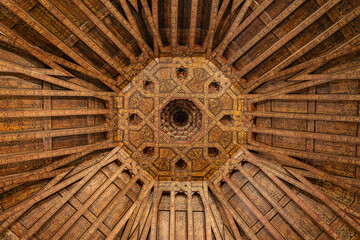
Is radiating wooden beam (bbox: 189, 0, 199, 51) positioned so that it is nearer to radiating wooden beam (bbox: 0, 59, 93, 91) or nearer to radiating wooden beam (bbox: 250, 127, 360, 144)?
radiating wooden beam (bbox: 250, 127, 360, 144)

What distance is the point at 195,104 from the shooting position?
1034 cm

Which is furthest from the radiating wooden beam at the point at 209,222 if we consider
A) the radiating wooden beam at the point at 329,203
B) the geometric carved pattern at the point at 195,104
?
the radiating wooden beam at the point at 329,203

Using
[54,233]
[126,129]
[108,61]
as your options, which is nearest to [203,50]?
[108,61]

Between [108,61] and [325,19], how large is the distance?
8.78m

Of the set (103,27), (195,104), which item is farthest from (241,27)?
(103,27)

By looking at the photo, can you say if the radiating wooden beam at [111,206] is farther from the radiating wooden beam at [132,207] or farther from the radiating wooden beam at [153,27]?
the radiating wooden beam at [153,27]

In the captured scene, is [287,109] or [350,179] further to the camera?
[287,109]

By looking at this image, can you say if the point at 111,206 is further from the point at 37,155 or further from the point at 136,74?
the point at 136,74

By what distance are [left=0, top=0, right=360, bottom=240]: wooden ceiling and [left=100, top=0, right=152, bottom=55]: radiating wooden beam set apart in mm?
44

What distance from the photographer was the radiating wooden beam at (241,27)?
8.17 m

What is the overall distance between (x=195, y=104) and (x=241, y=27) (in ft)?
13.0

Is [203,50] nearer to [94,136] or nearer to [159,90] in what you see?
[159,90]

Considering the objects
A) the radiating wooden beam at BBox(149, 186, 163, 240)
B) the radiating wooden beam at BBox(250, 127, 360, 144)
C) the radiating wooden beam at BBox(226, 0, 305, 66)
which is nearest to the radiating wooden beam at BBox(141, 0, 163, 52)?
the radiating wooden beam at BBox(226, 0, 305, 66)

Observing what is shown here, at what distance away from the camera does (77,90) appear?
884cm
